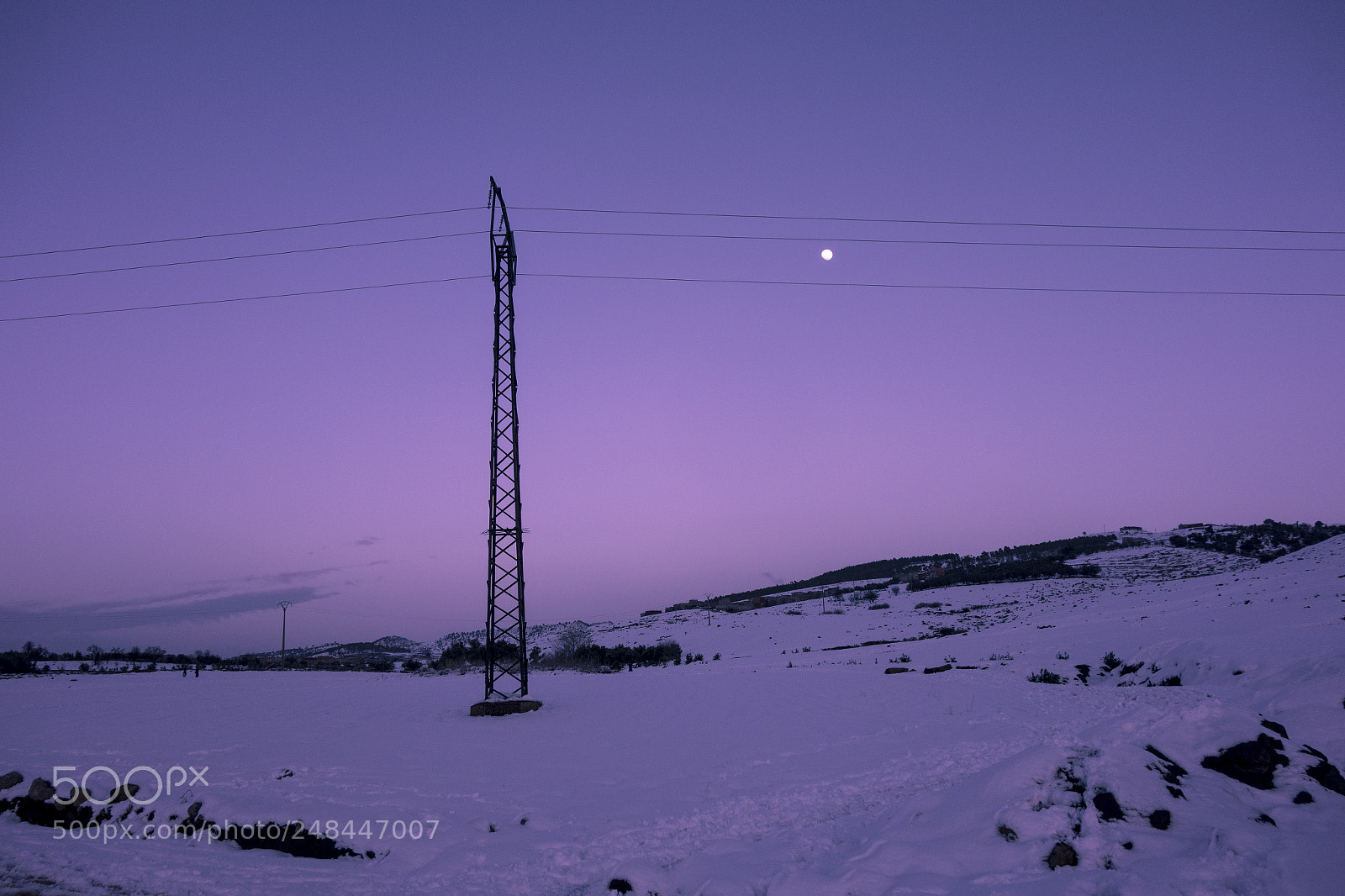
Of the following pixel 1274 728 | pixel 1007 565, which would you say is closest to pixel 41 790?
pixel 1274 728

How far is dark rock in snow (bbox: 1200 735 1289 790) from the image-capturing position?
7402 millimetres

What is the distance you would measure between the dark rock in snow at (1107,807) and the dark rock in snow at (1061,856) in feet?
2.59

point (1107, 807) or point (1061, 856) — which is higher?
point (1107, 807)

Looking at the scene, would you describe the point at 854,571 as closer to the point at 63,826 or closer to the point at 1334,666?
the point at 1334,666

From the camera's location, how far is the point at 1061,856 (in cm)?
586

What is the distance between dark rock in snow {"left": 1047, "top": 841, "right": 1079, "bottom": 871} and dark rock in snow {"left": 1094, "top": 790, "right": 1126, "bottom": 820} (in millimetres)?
790

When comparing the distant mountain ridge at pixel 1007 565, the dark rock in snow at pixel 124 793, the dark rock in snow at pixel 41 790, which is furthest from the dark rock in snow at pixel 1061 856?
the distant mountain ridge at pixel 1007 565

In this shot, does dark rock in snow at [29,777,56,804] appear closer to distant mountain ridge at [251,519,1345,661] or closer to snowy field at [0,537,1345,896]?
snowy field at [0,537,1345,896]

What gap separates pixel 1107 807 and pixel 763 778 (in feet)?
15.8

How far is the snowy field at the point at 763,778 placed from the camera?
623cm

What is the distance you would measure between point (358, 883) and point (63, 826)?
18.2ft

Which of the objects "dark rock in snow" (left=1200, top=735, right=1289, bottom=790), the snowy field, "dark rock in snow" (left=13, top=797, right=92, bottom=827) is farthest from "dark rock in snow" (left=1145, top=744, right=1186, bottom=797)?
"dark rock in snow" (left=13, top=797, right=92, bottom=827)

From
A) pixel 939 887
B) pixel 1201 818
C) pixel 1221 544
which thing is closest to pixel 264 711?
pixel 939 887

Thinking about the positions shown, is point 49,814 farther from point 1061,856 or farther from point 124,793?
point 1061,856
